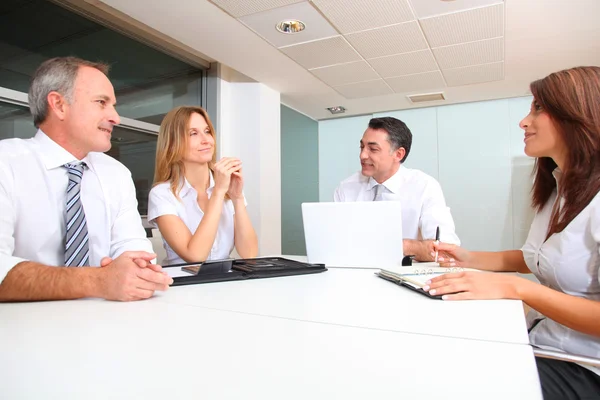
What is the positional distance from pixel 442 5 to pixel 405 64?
3.87 feet

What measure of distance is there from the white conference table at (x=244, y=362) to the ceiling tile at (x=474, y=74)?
4132mm

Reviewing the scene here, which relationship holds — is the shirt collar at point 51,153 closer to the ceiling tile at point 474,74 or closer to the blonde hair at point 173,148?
the blonde hair at point 173,148

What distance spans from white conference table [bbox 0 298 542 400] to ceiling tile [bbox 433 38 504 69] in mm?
3554

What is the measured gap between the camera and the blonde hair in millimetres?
2381

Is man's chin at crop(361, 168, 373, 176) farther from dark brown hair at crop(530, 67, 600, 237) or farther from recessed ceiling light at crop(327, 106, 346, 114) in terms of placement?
recessed ceiling light at crop(327, 106, 346, 114)

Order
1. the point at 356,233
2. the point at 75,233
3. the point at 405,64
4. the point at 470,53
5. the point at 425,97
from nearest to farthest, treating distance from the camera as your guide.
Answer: the point at 75,233
the point at 356,233
the point at 470,53
the point at 405,64
the point at 425,97

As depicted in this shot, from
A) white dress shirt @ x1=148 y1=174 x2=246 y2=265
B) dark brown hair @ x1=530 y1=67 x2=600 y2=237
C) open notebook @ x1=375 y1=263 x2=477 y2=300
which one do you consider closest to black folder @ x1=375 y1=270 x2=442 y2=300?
open notebook @ x1=375 y1=263 x2=477 y2=300

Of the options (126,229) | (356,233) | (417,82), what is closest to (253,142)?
(417,82)

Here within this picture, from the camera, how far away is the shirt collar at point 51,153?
154 centimetres

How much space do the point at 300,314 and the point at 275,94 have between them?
437cm

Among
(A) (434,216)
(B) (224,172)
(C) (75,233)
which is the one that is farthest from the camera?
(A) (434,216)

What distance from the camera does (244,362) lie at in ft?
2.23

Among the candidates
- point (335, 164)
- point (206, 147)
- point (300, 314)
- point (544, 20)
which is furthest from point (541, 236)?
point (335, 164)

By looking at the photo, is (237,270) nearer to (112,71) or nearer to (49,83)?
(49,83)
